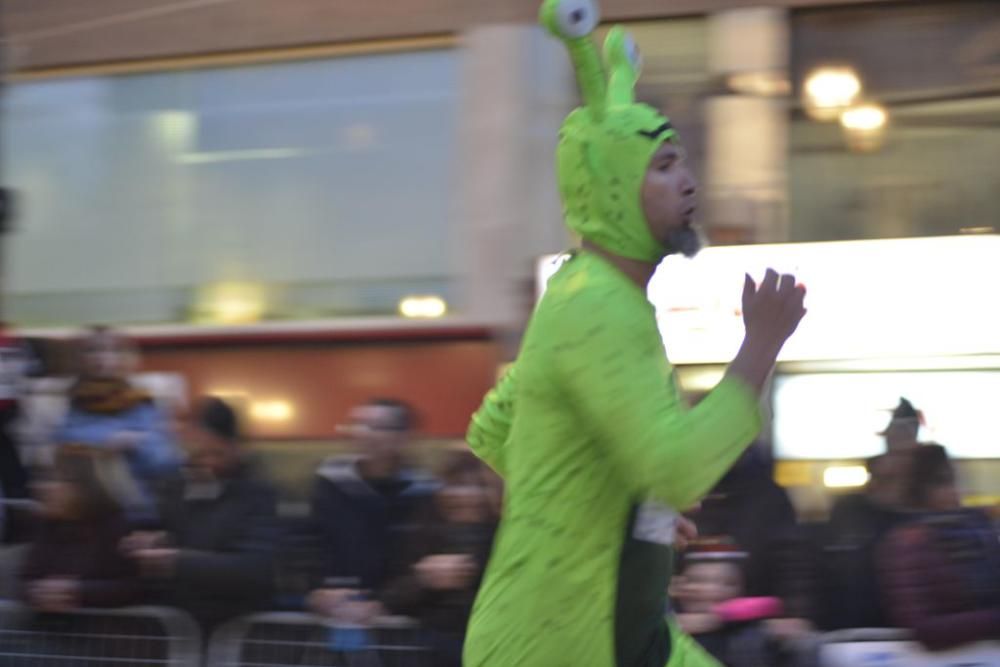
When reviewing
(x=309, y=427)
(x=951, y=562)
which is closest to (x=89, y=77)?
(x=309, y=427)

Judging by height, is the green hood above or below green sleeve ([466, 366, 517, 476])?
above

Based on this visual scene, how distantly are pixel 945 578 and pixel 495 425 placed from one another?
108 inches

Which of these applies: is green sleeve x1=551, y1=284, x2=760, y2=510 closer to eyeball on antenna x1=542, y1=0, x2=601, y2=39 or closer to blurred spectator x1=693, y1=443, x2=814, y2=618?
eyeball on antenna x1=542, y1=0, x2=601, y2=39

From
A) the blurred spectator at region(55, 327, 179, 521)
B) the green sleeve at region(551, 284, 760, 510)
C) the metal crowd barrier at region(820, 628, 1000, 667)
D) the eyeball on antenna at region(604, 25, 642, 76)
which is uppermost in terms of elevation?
the blurred spectator at region(55, 327, 179, 521)

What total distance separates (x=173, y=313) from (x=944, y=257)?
5.75 metres

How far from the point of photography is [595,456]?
2.86m

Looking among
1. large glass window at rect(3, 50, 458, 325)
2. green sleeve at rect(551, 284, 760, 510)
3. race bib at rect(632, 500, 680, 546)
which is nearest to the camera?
green sleeve at rect(551, 284, 760, 510)

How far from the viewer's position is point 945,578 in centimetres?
550

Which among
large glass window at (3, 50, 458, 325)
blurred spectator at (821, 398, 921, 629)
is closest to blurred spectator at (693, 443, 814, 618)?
blurred spectator at (821, 398, 921, 629)

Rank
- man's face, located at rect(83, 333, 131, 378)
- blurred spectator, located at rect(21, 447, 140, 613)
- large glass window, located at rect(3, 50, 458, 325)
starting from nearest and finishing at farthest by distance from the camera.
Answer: blurred spectator, located at rect(21, 447, 140, 613)
man's face, located at rect(83, 333, 131, 378)
large glass window, located at rect(3, 50, 458, 325)

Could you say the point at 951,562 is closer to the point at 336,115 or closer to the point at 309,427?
the point at 309,427

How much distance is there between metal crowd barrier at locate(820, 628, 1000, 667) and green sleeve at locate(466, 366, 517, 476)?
2.69 metres

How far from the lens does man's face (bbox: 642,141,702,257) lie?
2961 mm

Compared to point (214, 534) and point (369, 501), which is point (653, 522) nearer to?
point (369, 501)
